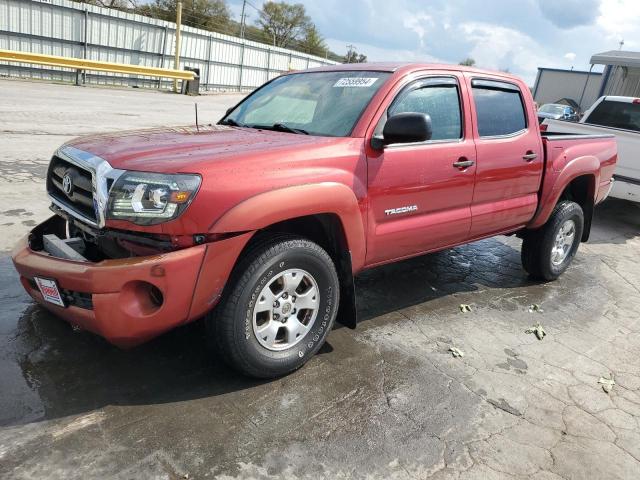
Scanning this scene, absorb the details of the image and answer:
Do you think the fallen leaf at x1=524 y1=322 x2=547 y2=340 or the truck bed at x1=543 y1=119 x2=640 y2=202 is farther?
the truck bed at x1=543 y1=119 x2=640 y2=202

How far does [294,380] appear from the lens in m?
3.11

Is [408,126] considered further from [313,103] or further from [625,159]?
[625,159]

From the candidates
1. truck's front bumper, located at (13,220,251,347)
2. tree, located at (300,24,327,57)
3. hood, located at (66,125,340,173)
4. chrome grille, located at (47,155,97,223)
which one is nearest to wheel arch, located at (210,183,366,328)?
truck's front bumper, located at (13,220,251,347)

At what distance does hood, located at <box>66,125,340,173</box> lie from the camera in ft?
8.63

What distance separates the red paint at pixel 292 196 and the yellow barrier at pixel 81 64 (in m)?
16.7

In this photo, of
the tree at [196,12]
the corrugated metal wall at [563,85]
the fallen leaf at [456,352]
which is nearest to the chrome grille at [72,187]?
the fallen leaf at [456,352]

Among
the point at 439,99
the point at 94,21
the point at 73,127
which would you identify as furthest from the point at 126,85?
the point at 439,99

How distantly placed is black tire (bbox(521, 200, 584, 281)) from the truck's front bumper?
11.2 ft

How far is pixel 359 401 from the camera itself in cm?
295

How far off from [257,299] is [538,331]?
2.39 metres

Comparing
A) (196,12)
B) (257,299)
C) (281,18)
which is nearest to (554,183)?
(257,299)

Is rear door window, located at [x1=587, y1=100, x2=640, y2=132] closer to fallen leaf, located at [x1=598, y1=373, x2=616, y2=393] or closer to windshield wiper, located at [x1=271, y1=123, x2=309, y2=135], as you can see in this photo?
fallen leaf, located at [x1=598, y1=373, x2=616, y2=393]

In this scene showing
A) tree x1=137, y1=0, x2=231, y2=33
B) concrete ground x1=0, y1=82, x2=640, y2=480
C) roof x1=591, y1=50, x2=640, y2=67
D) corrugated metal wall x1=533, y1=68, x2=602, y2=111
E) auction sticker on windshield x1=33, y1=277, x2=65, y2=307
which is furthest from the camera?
corrugated metal wall x1=533, y1=68, x2=602, y2=111

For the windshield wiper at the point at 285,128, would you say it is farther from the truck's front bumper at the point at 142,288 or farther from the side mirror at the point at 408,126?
the truck's front bumper at the point at 142,288
